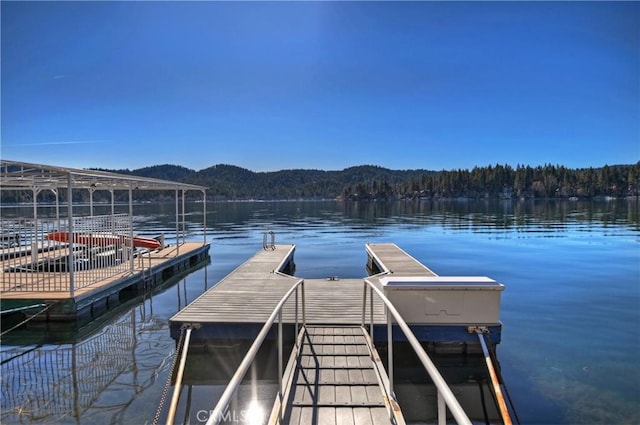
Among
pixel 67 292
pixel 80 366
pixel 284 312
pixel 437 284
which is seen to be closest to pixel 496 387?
pixel 437 284

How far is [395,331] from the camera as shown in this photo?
6.59 meters

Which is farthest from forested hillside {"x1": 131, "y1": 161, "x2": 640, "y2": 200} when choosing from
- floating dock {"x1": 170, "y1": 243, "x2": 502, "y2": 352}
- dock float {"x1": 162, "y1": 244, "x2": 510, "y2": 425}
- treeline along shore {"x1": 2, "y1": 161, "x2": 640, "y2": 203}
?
dock float {"x1": 162, "y1": 244, "x2": 510, "y2": 425}

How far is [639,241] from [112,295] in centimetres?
2391

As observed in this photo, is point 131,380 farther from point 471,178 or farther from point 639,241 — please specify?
point 471,178

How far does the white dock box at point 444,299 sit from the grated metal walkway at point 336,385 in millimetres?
853

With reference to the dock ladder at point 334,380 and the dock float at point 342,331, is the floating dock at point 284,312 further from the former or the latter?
the dock ladder at point 334,380

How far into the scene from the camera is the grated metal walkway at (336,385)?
3980 millimetres

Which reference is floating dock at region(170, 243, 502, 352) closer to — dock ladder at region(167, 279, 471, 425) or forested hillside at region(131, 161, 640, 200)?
dock ladder at region(167, 279, 471, 425)

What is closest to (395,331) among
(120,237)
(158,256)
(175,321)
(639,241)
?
(175,321)

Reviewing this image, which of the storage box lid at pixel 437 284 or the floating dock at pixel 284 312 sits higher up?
the storage box lid at pixel 437 284

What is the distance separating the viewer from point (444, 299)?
6215 millimetres

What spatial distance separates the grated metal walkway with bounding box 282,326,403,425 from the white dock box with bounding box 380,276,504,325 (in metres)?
0.85

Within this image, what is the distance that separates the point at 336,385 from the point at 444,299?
7.89 feet

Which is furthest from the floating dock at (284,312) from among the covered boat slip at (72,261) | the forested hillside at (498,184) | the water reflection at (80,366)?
the forested hillside at (498,184)
